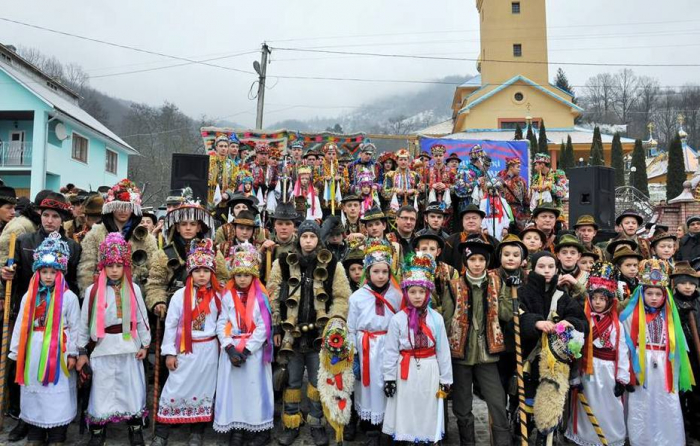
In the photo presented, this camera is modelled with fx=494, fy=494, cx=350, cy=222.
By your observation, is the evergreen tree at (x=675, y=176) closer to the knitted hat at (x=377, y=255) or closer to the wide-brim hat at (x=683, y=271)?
the wide-brim hat at (x=683, y=271)

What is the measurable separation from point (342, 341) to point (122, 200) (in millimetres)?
3037

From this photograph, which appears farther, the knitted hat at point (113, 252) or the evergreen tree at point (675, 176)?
the evergreen tree at point (675, 176)

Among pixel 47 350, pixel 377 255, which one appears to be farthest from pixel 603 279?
pixel 47 350

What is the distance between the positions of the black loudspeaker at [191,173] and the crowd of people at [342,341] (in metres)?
4.14

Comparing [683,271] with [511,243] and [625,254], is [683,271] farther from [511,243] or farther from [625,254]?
[511,243]

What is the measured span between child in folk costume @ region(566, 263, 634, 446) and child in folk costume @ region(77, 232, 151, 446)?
4.32 metres

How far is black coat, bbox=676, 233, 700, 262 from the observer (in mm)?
7473

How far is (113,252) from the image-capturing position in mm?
4969

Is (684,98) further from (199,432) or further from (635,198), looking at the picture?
(199,432)

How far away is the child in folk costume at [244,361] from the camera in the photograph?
4.82 metres

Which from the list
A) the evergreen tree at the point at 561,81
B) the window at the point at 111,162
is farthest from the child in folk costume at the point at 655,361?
the evergreen tree at the point at 561,81

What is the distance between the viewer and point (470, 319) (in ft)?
15.7

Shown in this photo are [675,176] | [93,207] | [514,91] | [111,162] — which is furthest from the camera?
[514,91]

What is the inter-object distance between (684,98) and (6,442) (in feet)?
248
